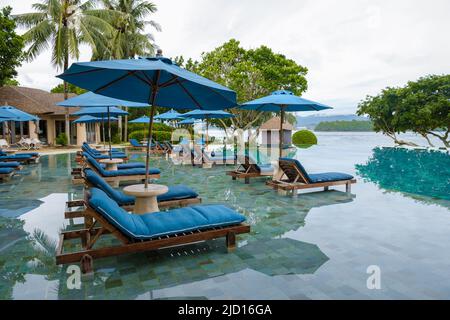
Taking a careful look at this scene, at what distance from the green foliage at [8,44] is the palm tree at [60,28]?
1.11 m

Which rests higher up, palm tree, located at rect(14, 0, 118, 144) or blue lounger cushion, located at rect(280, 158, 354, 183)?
palm tree, located at rect(14, 0, 118, 144)

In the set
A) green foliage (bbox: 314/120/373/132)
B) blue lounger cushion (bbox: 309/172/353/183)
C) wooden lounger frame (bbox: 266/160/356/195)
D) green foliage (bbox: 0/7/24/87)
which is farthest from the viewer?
green foliage (bbox: 314/120/373/132)

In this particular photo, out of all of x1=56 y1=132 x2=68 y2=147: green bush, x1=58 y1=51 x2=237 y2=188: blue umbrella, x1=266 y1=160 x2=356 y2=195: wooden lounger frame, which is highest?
x1=58 y1=51 x2=237 y2=188: blue umbrella

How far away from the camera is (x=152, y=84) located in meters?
4.70

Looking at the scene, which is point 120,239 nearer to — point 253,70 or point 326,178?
point 326,178

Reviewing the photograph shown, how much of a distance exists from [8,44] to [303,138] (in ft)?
86.2

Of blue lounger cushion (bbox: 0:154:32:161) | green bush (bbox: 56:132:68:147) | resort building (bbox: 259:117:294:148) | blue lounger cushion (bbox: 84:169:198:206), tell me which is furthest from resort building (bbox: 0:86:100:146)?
blue lounger cushion (bbox: 84:169:198:206)

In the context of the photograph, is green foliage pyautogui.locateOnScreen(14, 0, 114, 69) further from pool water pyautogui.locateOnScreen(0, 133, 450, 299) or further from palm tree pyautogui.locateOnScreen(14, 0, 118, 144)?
pool water pyautogui.locateOnScreen(0, 133, 450, 299)

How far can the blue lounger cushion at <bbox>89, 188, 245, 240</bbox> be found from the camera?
3570mm

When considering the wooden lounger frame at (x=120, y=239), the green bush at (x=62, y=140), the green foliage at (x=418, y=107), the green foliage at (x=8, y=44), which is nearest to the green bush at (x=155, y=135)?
the green bush at (x=62, y=140)

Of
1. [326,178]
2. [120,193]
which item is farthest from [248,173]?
[120,193]

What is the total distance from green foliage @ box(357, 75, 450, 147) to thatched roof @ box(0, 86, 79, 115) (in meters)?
28.5

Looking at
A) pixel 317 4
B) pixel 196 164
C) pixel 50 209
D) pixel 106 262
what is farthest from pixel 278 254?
pixel 317 4

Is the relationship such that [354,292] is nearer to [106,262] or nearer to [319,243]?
[319,243]
